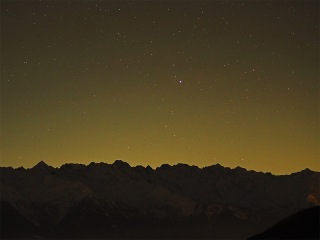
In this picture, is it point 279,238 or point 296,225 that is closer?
point 279,238

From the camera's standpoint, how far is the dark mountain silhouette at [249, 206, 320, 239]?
15975 centimetres

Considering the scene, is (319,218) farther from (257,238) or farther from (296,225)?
(257,238)

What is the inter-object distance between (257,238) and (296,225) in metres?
11.5

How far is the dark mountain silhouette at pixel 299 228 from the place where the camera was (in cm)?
15975

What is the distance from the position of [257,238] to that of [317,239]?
69.0ft

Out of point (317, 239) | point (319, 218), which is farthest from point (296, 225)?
point (317, 239)

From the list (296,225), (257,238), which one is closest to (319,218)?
(296,225)

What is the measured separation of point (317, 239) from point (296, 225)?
20.0 metres

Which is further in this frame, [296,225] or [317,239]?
[296,225]

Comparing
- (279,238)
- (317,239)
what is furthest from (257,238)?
(317,239)

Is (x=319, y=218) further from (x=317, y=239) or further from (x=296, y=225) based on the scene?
(x=317, y=239)

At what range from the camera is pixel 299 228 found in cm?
16750

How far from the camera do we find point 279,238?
160m

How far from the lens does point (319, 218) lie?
169125 mm
